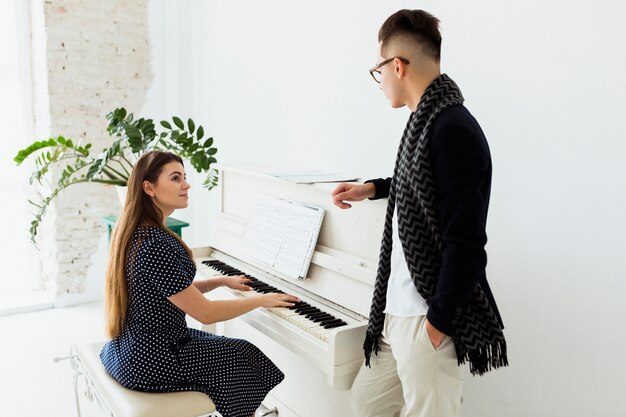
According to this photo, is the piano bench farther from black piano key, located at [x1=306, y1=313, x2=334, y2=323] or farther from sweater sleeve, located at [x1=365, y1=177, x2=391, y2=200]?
sweater sleeve, located at [x1=365, y1=177, x2=391, y2=200]

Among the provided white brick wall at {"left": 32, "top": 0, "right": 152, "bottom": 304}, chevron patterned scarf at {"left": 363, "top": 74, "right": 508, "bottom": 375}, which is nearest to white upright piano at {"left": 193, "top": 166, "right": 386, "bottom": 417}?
chevron patterned scarf at {"left": 363, "top": 74, "right": 508, "bottom": 375}

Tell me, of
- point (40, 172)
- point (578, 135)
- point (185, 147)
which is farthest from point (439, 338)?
point (40, 172)

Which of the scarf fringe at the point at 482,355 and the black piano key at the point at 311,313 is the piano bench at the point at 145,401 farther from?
the scarf fringe at the point at 482,355

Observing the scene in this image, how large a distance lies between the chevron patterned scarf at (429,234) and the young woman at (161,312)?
2.17 ft

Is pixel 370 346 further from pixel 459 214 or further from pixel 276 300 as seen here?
pixel 459 214

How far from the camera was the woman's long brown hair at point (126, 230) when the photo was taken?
1834mm

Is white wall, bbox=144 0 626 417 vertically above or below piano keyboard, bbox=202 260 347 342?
above

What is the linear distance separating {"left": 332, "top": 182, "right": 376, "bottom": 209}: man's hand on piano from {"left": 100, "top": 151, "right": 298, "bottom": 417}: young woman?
437mm

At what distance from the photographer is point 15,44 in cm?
400

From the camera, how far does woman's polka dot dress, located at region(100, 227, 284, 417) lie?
1.79 m

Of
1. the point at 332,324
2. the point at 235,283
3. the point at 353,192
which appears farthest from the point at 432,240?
the point at 235,283

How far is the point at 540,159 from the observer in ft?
6.83

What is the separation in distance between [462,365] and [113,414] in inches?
40.2

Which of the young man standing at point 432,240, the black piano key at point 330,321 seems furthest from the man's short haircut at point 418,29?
the black piano key at point 330,321
